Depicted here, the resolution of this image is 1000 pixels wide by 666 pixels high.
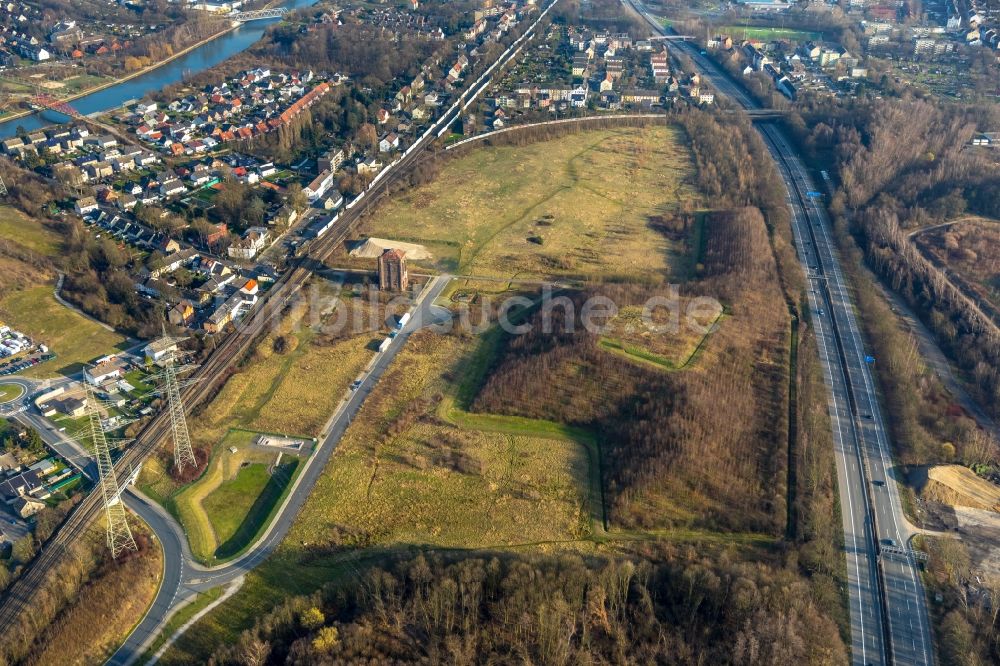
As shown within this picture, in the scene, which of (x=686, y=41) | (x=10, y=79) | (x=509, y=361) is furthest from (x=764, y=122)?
(x=10, y=79)

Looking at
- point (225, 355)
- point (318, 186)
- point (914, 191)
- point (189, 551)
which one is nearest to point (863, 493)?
point (189, 551)

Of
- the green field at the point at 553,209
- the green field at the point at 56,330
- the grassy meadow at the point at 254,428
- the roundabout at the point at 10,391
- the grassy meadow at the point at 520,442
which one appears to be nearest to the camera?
the grassy meadow at the point at 520,442

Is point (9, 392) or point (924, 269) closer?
point (9, 392)

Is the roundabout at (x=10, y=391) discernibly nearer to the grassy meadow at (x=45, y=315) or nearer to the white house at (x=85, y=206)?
the grassy meadow at (x=45, y=315)

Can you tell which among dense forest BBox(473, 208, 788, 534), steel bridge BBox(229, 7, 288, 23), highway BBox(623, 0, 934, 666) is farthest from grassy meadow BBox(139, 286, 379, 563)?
steel bridge BBox(229, 7, 288, 23)

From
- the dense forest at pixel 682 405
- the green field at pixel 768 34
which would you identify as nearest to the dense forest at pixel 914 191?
the dense forest at pixel 682 405

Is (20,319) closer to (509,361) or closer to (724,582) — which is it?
(509,361)

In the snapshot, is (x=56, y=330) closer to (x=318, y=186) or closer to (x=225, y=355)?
(x=225, y=355)
